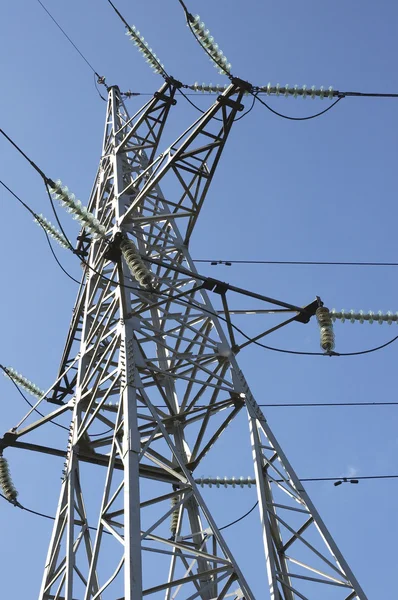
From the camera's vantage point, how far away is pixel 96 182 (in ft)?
62.1

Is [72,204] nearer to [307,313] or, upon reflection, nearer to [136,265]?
[136,265]

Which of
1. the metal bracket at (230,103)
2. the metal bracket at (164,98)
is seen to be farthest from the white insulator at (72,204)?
the metal bracket at (164,98)

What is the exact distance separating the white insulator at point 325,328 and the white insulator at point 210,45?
4373mm

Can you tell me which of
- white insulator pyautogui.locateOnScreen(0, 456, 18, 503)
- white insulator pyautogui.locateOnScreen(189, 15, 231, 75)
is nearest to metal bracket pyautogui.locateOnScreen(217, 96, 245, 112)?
white insulator pyautogui.locateOnScreen(189, 15, 231, 75)

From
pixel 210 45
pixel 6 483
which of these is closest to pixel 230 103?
pixel 210 45

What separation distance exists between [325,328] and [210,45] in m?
5.17

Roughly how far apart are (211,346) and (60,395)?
12.3ft

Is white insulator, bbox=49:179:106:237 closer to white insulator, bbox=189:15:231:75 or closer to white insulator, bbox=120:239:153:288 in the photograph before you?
white insulator, bbox=120:239:153:288

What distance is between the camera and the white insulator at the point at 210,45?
15281 mm

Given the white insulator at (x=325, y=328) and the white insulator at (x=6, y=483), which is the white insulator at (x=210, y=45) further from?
the white insulator at (x=6, y=483)

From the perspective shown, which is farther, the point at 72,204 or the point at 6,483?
the point at 6,483

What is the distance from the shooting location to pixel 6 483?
15.1 m

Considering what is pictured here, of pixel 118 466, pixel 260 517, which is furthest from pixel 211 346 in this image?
pixel 260 517

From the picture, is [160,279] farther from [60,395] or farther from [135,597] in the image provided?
[135,597]
